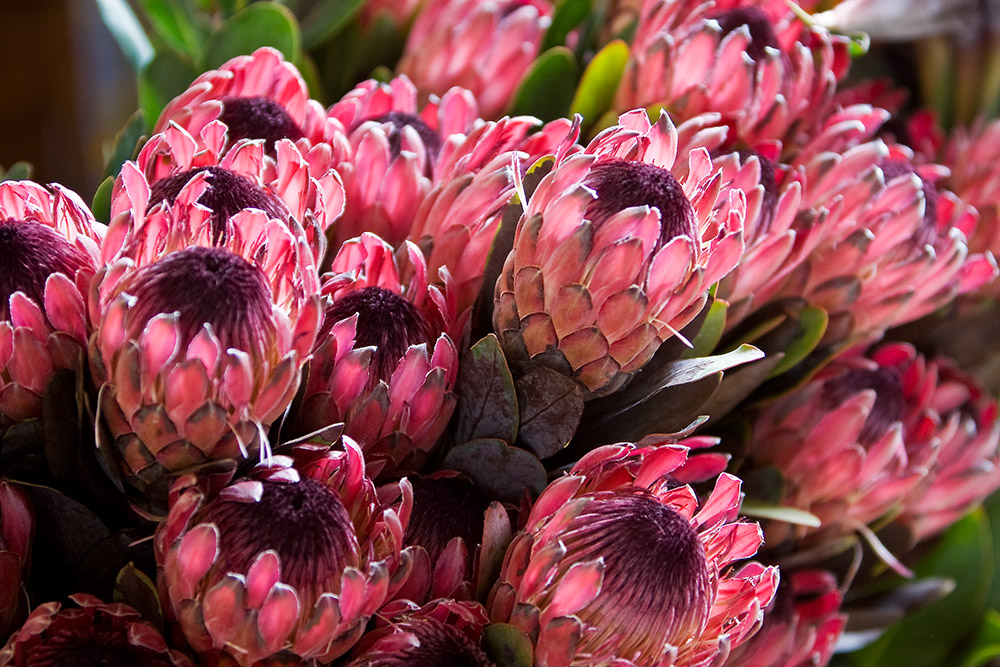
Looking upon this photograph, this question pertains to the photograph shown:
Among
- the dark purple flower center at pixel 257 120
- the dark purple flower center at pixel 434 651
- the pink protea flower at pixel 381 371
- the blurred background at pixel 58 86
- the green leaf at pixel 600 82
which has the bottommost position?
the blurred background at pixel 58 86

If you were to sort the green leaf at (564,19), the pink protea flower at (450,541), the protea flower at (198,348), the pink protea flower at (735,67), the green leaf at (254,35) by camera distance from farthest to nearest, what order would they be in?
the green leaf at (564,19) → the green leaf at (254,35) → the pink protea flower at (735,67) → the pink protea flower at (450,541) → the protea flower at (198,348)

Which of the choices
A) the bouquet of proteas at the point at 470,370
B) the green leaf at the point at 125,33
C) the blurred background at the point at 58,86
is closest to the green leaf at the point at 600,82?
the bouquet of proteas at the point at 470,370

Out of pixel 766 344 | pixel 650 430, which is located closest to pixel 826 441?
pixel 766 344

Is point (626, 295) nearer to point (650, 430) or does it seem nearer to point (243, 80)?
point (650, 430)

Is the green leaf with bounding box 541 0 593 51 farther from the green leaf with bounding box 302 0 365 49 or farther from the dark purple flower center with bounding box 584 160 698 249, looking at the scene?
the dark purple flower center with bounding box 584 160 698 249

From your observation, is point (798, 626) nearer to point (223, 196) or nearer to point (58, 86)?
point (223, 196)

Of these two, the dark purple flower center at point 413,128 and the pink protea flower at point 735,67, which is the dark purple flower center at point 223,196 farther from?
the pink protea flower at point 735,67

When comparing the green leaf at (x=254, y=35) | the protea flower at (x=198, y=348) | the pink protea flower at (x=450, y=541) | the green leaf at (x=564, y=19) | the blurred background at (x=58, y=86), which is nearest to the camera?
the protea flower at (x=198, y=348)
